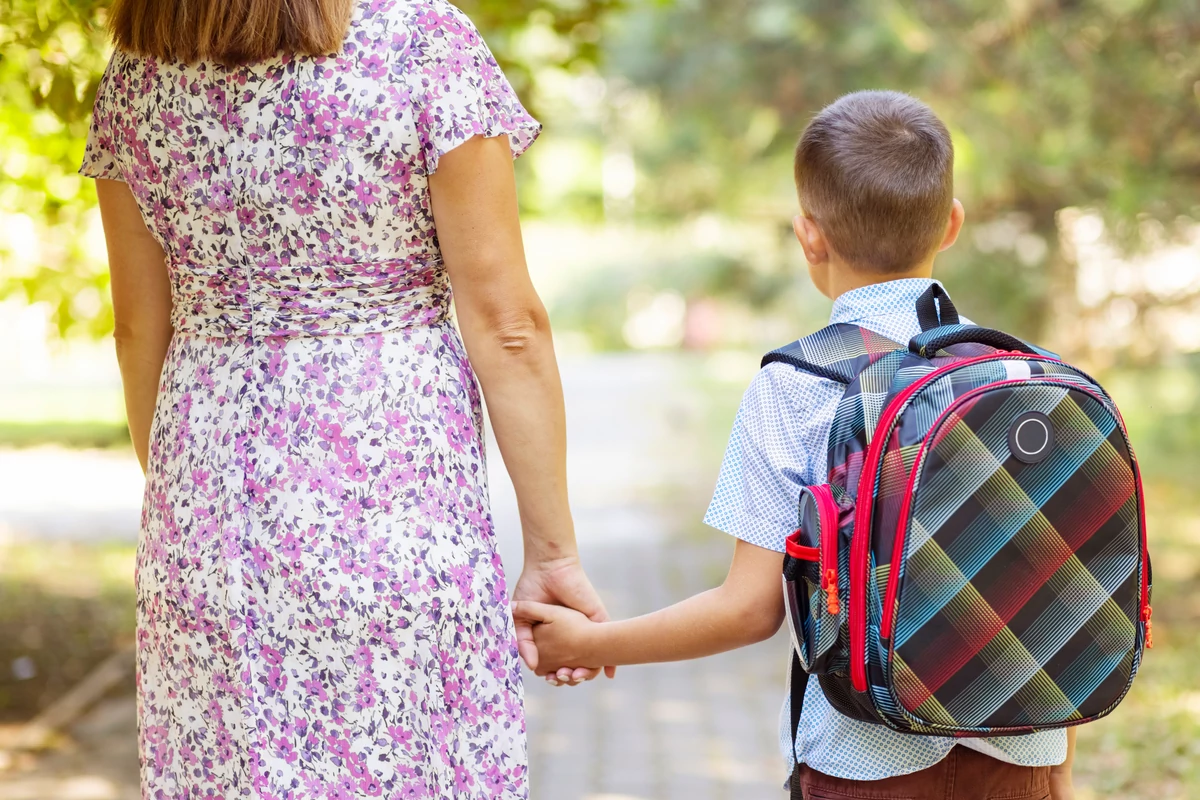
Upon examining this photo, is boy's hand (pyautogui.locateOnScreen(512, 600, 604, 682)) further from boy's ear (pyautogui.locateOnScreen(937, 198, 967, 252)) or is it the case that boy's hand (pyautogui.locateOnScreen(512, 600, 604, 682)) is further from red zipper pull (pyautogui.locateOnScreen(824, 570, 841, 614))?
boy's ear (pyautogui.locateOnScreen(937, 198, 967, 252))

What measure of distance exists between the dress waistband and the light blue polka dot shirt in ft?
1.62

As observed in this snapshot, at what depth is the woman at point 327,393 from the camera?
1765 mm

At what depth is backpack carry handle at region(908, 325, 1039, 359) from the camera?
1.71 metres

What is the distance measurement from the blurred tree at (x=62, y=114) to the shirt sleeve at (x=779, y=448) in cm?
185

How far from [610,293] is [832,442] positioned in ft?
45.0

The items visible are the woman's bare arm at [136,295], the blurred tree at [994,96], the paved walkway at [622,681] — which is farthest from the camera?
the blurred tree at [994,96]

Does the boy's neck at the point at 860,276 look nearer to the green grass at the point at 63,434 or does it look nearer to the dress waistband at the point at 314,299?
the dress waistband at the point at 314,299

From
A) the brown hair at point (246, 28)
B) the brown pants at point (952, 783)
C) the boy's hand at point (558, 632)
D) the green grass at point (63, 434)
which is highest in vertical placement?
the brown hair at point (246, 28)

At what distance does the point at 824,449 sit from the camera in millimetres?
1806

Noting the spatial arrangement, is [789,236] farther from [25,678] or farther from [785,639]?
[25,678]

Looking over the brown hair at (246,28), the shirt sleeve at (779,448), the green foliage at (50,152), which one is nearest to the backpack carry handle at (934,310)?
the shirt sleeve at (779,448)

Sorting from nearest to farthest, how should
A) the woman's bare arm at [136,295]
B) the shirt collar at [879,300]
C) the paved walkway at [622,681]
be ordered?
the shirt collar at [879,300] → the woman's bare arm at [136,295] → the paved walkway at [622,681]

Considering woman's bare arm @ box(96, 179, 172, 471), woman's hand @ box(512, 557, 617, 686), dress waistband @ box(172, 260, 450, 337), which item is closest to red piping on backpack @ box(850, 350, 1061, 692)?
woman's hand @ box(512, 557, 617, 686)

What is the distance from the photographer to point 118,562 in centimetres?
865
